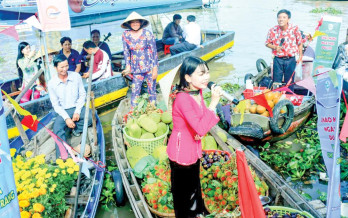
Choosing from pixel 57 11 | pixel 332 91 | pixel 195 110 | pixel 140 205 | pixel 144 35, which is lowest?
pixel 140 205

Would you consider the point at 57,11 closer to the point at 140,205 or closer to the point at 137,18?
the point at 137,18

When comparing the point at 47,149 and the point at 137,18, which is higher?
the point at 137,18

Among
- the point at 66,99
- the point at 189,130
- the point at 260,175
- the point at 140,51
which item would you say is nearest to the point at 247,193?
the point at 189,130

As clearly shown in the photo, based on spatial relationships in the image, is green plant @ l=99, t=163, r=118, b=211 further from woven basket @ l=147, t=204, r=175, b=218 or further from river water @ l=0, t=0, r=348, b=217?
woven basket @ l=147, t=204, r=175, b=218

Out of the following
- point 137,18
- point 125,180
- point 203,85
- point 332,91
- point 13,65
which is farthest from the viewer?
point 13,65

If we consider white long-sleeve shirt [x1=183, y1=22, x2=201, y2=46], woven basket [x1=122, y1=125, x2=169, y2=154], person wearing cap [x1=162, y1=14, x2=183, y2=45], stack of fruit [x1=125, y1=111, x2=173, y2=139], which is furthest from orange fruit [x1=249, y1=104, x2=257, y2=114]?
person wearing cap [x1=162, y1=14, x2=183, y2=45]

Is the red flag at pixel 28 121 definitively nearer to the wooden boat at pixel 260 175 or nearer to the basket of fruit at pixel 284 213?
the wooden boat at pixel 260 175

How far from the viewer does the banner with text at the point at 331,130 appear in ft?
7.20

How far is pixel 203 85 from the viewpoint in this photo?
2.49 metres

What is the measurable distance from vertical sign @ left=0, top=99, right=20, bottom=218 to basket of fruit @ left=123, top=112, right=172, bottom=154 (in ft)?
9.16

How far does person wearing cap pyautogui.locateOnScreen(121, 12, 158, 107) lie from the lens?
536 centimetres

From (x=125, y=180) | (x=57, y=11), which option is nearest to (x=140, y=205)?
(x=125, y=180)

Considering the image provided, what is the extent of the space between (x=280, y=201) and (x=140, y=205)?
4.84 ft

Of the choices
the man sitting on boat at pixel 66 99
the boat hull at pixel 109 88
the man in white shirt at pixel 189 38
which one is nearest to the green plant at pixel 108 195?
the man sitting on boat at pixel 66 99
